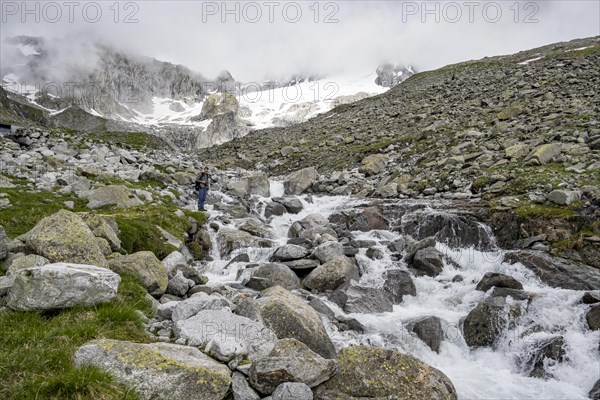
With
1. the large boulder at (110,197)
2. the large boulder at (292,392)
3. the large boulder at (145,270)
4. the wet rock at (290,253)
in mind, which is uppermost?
the large boulder at (110,197)

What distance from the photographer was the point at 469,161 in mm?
25578

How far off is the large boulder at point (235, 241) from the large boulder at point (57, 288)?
10.5 m

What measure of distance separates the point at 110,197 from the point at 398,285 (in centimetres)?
1438

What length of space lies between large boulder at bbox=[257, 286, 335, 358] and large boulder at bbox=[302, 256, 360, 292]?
464 cm

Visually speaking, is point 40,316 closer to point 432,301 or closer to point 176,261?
point 176,261

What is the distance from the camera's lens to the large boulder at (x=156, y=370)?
5.45m

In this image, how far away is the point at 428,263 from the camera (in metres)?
15.7

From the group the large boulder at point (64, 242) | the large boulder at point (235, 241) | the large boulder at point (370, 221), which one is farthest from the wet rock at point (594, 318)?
the large boulder at point (64, 242)

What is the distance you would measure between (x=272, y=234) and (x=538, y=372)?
1364 centimetres

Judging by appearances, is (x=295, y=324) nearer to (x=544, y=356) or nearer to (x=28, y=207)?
(x=544, y=356)

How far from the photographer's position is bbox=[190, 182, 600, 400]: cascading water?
9.66 m

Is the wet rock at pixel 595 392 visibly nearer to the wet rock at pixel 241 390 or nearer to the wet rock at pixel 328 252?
the wet rock at pixel 241 390

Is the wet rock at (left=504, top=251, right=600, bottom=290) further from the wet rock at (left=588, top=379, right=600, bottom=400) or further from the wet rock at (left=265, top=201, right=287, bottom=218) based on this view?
the wet rock at (left=265, top=201, right=287, bottom=218)

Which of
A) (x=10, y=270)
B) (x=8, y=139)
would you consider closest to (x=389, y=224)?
(x=10, y=270)
